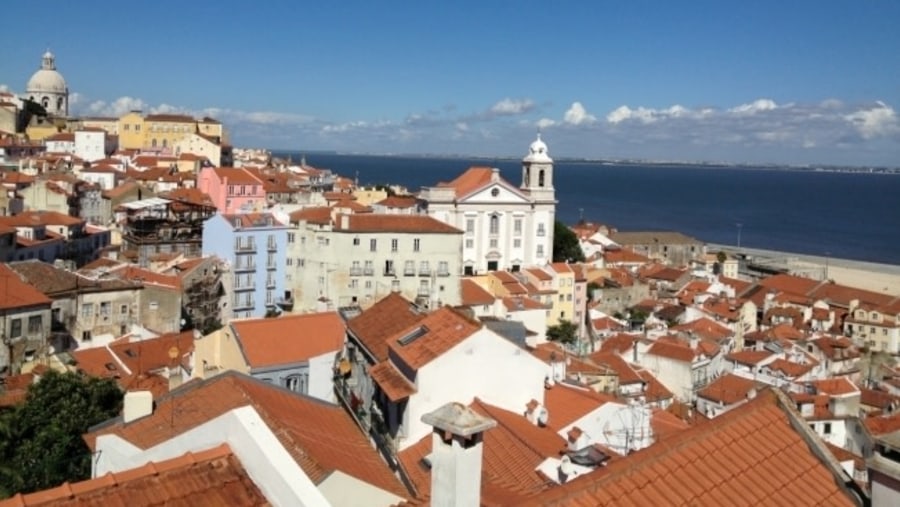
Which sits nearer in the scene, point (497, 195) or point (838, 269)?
point (497, 195)

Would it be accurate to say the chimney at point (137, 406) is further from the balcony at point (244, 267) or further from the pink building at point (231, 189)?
the pink building at point (231, 189)

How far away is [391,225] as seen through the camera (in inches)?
1528

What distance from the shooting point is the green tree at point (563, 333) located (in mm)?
40062

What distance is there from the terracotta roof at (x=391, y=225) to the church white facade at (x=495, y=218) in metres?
13.1

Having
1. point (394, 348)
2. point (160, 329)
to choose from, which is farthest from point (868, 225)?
point (394, 348)

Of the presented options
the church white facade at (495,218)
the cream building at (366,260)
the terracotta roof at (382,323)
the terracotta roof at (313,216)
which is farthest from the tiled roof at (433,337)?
the church white facade at (495,218)

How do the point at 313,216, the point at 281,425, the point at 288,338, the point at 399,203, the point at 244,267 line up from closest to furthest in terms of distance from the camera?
the point at 281,425
the point at 288,338
the point at 244,267
the point at 313,216
the point at 399,203

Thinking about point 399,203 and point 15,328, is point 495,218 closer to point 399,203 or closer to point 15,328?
point 399,203

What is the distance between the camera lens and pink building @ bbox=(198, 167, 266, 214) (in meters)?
53.2

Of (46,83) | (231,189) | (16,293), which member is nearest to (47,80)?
(46,83)

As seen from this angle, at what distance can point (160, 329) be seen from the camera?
2981cm

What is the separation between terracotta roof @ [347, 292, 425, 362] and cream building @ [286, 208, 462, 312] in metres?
20.9

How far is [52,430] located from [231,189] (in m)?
41.2

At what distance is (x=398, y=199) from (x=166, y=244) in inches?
821
